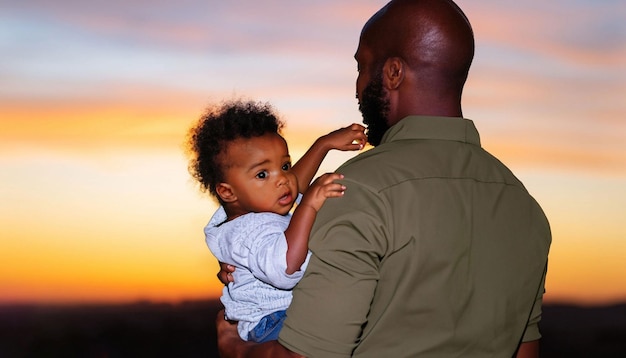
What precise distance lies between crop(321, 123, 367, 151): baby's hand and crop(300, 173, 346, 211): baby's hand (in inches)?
31.2

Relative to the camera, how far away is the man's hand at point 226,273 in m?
3.21

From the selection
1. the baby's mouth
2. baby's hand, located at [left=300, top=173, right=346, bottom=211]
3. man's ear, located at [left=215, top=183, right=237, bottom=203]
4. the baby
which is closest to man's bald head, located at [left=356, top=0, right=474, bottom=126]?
baby's hand, located at [left=300, top=173, right=346, bottom=211]

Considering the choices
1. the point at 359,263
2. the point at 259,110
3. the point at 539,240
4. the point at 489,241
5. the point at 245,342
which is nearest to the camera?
the point at 359,263

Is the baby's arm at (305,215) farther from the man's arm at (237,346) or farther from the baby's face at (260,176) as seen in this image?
the baby's face at (260,176)

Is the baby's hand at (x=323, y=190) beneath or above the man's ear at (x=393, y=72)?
beneath

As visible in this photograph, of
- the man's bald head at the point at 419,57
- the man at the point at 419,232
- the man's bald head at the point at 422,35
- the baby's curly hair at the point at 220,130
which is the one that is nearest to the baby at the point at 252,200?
the baby's curly hair at the point at 220,130

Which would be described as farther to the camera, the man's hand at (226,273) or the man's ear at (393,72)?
the man's hand at (226,273)

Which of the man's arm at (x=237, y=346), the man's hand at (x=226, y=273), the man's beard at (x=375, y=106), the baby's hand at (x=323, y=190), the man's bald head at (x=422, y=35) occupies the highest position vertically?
the man's bald head at (x=422, y=35)

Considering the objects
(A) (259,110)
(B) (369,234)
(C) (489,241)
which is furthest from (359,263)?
(A) (259,110)

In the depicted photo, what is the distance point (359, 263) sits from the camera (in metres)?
2.22

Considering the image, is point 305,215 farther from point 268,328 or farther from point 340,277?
point 268,328

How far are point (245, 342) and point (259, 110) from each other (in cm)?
94

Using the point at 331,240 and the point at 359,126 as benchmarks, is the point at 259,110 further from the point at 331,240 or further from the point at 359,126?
the point at 331,240

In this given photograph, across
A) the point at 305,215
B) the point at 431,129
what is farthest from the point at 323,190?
the point at 431,129
